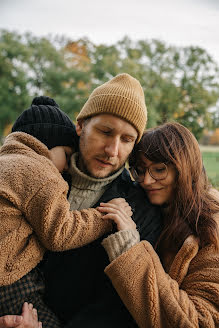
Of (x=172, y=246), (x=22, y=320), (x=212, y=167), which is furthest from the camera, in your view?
(x=212, y=167)

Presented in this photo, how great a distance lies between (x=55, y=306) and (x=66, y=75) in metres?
11.7

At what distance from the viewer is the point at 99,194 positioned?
220 centimetres

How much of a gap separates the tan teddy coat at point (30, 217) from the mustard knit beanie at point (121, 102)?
0.65m

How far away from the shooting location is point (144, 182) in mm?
2166

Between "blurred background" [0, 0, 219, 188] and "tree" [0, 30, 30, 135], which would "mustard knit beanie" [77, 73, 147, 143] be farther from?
"tree" [0, 30, 30, 135]

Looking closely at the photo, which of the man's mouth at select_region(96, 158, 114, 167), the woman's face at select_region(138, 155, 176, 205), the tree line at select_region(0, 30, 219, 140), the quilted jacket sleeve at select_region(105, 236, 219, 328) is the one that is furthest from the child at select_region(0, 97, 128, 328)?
the tree line at select_region(0, 30, 219, 140)

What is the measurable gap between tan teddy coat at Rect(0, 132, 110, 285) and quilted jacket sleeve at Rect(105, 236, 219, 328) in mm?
309

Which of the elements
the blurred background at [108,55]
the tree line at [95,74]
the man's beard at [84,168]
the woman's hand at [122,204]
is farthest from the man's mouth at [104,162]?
the tree line at [95,74]

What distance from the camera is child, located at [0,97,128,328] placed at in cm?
164

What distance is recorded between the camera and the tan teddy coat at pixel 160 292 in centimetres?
163

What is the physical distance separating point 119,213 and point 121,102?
0.79 m

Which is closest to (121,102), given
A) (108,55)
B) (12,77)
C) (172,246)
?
(172,246)

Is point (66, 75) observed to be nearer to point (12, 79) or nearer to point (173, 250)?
point (12, 79)

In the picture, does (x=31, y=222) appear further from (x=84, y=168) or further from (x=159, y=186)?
(x=159, y=186)
